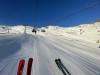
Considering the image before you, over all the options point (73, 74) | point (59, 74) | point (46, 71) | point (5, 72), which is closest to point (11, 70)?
point (5, 72)

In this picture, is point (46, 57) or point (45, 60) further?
point (46, 57)

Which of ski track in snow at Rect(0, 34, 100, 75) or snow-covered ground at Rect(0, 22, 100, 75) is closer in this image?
ski track in snow at Rect(0, 34, 100, 75)

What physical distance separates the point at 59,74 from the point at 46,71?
0.65m

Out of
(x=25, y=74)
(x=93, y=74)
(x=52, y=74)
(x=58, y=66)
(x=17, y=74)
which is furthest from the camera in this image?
(x=58, y=66)

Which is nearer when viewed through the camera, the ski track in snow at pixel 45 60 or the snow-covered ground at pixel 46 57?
the ski track in snow at pixel 45 60

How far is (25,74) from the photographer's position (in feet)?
17.2

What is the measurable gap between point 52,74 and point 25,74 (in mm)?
1221

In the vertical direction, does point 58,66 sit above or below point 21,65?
below

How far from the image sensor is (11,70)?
18.2ft

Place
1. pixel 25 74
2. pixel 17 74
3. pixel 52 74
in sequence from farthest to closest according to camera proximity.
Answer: pixel 52 74 < pixel 25 74 < pixel 17 74

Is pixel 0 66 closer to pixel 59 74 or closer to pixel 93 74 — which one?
Result: pixel 59 74

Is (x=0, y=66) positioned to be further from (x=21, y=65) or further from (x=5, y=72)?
(x=21, y=65)

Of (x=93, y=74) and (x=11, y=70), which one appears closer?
(x=11, y=70)

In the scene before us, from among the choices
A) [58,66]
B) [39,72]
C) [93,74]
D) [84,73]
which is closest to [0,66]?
[39,72]
